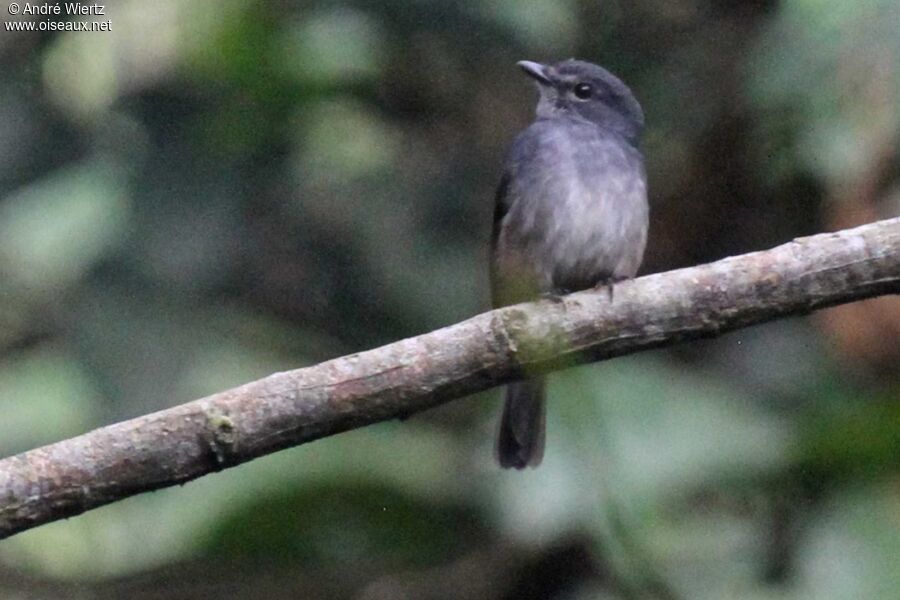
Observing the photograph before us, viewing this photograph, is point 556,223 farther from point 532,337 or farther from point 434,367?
point 434,367

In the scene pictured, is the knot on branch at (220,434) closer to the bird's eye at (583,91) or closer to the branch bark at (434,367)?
the branch bark at (434,367)

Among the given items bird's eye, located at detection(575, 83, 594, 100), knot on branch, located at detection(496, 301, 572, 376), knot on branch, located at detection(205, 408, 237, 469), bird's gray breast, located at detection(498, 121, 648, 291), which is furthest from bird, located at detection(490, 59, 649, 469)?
knot on branch, located at detection(205, 408, 237, 469)

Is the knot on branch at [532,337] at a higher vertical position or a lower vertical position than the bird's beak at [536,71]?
lower

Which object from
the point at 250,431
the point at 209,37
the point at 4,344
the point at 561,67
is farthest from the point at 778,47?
the point at 4,344

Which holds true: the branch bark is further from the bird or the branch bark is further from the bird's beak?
the bird's beak

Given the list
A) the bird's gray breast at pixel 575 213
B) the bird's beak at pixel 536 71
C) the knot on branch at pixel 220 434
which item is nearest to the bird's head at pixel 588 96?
the bird's beak at pixel 536 71

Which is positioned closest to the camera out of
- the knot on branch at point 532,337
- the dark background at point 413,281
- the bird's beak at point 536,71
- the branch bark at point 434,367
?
the branch bark at point 434,367
